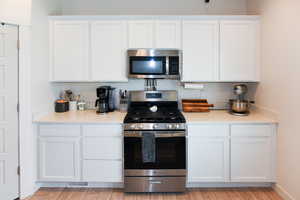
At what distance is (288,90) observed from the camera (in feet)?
8.76

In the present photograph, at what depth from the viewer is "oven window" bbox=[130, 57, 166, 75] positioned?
332 centimetres

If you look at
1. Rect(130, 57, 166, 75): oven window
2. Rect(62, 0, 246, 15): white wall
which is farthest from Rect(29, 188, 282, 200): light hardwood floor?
Rect(62, 0, 246, 15): white wall

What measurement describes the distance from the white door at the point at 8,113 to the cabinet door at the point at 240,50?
2.66 m

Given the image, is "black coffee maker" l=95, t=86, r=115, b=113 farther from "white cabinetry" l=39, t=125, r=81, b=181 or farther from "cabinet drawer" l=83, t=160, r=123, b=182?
"cabinet drawer" l=83, t=160, r=123, b=182

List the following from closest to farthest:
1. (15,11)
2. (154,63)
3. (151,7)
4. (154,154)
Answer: (15,11)
(154,154)
(154,63)
(151,7)

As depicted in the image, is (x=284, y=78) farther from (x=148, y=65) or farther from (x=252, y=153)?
(x=148, y=65)

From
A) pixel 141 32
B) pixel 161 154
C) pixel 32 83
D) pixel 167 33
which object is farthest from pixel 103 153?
pixel 167 33

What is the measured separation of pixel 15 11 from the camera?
108 inches

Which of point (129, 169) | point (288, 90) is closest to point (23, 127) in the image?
point (129, 169)

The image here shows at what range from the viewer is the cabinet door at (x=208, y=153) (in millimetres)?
2969

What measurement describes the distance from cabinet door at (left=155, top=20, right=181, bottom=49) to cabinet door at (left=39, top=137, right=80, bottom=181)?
172 centimetres

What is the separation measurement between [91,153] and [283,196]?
2345 millimetres

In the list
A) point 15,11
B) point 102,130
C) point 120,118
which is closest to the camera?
point 15,11

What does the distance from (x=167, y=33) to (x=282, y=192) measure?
2.47 m
